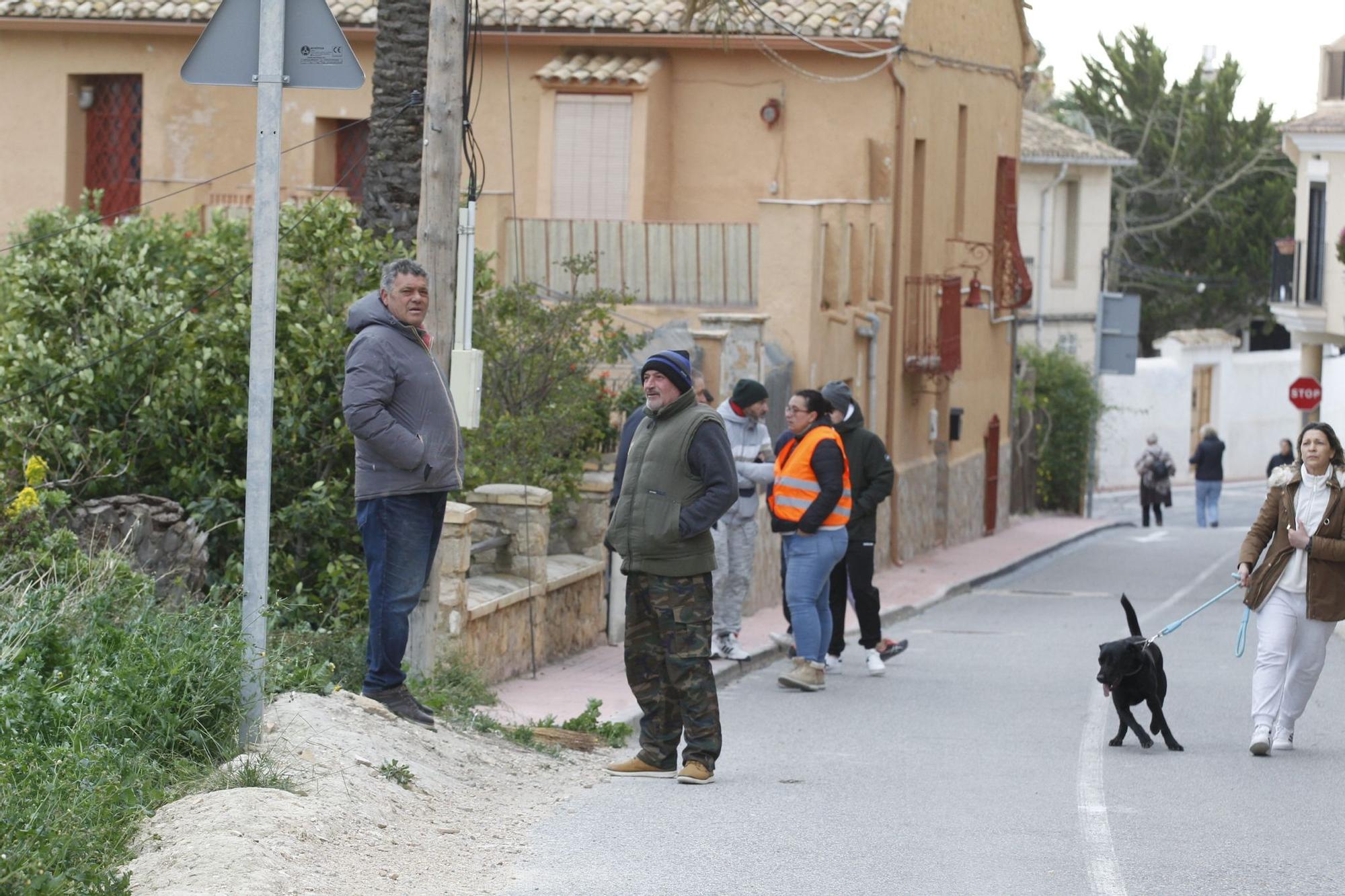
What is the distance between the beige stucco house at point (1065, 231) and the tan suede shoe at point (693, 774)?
121 feet

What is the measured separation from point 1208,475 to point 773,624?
21.2 metres

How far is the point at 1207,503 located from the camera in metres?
35.8

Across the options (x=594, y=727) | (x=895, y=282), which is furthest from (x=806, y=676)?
(x=895, y=282)

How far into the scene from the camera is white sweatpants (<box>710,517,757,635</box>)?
1266 centimetres

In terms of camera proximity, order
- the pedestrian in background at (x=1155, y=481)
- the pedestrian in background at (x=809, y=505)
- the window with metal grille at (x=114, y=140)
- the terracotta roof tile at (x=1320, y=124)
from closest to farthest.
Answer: the pedestrian in background at (x=809, y=505) < the window with metal grille at (x=114, y=140) < the terracotta roof tile at (x=1320, y=124) < the pedestrian in background at (x=1155, y=481)

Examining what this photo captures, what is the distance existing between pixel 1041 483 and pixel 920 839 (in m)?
29.7

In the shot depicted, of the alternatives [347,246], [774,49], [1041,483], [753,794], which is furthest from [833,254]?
[1041,483]

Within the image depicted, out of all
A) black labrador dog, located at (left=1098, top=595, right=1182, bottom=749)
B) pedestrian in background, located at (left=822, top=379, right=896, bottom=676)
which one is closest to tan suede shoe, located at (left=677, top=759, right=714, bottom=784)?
black labrador dog, located at (left=1098, top=595, right=1182, bottom=749)

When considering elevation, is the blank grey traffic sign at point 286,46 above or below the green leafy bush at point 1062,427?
above

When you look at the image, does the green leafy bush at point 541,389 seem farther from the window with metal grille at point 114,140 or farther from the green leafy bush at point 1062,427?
the green leafy bush at point 1062,427

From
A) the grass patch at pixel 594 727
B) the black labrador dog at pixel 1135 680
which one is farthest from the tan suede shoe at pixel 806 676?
the black labrador dog at pixel 1135 680

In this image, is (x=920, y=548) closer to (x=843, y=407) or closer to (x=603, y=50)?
(x=603, y=50)

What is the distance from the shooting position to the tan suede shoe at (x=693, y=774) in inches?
333

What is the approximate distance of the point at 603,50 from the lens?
23062 mm
